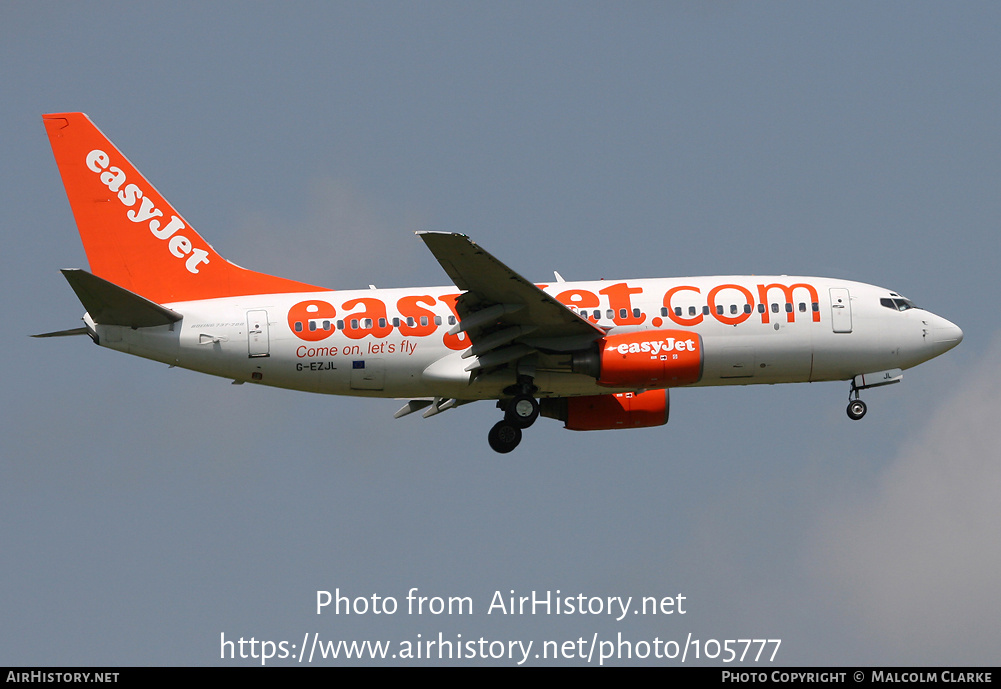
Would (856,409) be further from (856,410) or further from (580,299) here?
(580,299)

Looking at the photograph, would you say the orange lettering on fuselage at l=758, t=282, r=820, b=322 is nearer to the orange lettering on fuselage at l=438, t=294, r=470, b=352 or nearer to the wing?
the wing

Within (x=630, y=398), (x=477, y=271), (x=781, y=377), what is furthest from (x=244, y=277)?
(x=781, y=377)

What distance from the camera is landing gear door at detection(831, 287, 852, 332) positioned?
155 feet

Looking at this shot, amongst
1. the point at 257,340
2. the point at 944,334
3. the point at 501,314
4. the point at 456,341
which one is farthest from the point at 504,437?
the point at 944,334

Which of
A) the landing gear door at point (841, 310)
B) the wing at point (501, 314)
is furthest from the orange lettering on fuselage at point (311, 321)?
the landing gear door at point (841, 310)

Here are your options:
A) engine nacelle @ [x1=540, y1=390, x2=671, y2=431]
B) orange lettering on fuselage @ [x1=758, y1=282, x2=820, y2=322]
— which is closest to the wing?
engine nacelle @ [x1=540, y1=390, x2=671, y2=431]

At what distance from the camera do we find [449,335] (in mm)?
45625

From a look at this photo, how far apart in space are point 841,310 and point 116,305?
73.4 ft

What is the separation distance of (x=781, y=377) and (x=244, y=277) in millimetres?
17257

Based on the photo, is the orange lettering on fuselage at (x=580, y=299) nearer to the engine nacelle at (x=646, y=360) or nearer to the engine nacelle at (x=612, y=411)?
the engine nacelle at (x=646, y=360)

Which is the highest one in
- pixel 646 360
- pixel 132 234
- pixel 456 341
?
pixel 132 234

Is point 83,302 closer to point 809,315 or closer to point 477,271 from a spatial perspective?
point 477,271

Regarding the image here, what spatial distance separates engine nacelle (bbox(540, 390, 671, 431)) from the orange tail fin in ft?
30.8

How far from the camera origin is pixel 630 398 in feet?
161
